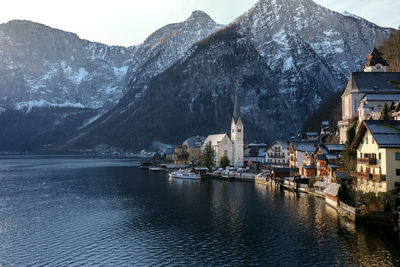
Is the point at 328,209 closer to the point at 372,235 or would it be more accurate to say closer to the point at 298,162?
the point at 372,235

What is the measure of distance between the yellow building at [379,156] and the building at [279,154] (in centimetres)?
6858

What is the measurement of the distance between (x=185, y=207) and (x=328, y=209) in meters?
24.2

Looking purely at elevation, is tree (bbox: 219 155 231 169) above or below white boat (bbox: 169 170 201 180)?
above

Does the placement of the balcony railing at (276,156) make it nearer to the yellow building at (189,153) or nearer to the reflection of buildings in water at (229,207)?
the reflection of buildings in water at (229,207)

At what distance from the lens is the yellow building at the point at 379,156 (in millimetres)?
48938

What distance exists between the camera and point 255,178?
107m

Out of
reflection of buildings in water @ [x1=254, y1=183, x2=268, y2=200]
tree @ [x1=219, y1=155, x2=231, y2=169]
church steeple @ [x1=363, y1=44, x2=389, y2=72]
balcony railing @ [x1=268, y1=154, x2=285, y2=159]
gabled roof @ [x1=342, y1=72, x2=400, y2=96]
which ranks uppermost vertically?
church steeple @ [x1=363, y1=44, x2=389, y2=72]

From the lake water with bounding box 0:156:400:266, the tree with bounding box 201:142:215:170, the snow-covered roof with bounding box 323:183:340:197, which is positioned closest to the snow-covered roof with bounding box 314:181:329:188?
the lake water with bounding box 0:156:400:266

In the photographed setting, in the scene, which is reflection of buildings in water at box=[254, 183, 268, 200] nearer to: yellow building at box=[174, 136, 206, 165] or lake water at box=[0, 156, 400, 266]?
lake water at box=[0, 156, 400, 266]

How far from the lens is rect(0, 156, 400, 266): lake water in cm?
3744

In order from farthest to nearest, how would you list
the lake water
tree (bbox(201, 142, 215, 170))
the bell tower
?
the bell tower < tree (bbox(201, 142, 215, 170)) < the lake water

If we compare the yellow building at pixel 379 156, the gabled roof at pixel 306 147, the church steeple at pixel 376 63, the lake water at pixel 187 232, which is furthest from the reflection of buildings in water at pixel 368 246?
the church steeple at pixel 376 63

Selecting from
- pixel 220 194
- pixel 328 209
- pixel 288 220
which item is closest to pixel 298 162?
pixel 220 194

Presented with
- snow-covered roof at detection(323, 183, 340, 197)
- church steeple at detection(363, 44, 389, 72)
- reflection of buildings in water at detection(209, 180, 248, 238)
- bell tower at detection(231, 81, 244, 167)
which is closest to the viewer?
reflection of buildings in water at detection(209, 180, 248, 238)
